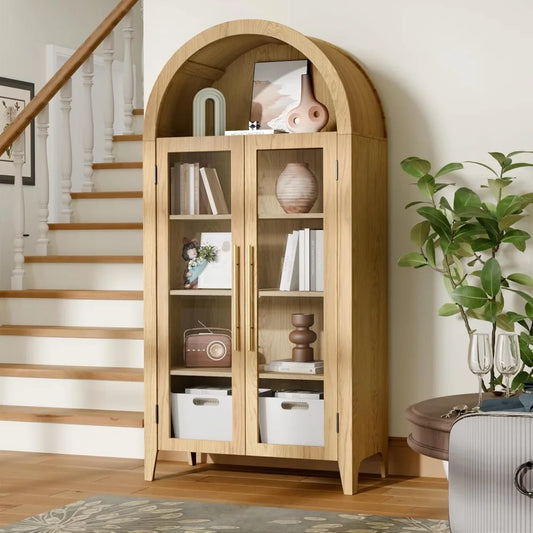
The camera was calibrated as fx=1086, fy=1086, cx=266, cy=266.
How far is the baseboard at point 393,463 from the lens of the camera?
4.73m

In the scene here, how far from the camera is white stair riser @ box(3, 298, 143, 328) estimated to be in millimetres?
5669

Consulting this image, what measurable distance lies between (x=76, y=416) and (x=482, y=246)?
6.83ft

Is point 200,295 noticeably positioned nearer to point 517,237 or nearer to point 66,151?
point 517,237

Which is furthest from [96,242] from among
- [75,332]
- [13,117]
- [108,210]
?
[13,117]

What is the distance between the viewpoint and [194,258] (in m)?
4.65

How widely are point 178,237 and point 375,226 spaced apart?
0.85 metres

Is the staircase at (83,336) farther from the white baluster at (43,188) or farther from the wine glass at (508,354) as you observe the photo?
the wine glass at (508,354)

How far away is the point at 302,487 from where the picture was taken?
4.56 meters

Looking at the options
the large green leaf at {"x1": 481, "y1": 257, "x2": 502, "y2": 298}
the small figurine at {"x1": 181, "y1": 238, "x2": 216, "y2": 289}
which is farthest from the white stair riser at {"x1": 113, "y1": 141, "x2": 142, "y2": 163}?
the large green leaf at {"x1": 481, "y1": 257, "x2": 502, "y2": 298}

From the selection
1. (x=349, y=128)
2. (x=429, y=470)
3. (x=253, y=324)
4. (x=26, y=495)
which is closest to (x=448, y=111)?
(x=349, y=128)

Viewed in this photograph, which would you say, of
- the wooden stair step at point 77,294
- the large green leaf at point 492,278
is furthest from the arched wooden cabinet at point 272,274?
the wooden stair step at point 77,294

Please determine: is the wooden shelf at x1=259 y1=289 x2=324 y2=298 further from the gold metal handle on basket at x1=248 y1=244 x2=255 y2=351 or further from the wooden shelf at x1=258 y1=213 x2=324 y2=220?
the wooden shelf at x1=258 y1=213 x2=324 y2=220

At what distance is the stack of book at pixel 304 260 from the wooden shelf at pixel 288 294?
13mm

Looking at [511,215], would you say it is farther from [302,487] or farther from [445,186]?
[302,487]
